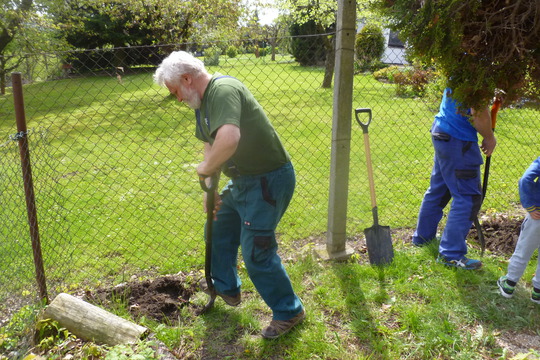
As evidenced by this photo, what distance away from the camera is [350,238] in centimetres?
452

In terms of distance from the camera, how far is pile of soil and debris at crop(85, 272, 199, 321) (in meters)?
3.28

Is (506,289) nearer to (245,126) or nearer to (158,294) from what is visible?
(245,126)

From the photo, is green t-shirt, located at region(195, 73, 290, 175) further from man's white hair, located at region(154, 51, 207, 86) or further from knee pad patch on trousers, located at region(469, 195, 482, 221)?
knee pad patch on trousers, located at region(469, 195, 482, 221)

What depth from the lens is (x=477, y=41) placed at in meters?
2.66

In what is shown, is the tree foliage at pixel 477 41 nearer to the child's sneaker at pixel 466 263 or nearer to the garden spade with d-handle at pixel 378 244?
the garden spade with d-handle at pixel 378 244

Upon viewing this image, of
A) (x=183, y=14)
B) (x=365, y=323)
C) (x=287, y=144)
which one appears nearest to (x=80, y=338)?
(x=365, y=323)

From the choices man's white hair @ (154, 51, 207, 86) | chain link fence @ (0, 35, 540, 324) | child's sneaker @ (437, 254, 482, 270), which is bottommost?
chain link fence @ (0, 35, 540, 324)

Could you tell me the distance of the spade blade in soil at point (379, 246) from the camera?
3787 mm

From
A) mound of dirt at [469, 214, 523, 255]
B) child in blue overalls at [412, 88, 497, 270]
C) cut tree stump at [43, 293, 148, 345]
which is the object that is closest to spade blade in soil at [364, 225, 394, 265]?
child in blue overalls at [412, 88, 497, 270]

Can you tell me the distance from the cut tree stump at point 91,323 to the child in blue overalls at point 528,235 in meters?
2.66

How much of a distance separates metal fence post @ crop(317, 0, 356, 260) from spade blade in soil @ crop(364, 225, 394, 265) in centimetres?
22

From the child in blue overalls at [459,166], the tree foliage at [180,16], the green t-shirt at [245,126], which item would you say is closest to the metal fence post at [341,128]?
the child in blue overalls at [459,166]

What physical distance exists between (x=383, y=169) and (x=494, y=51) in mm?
3992

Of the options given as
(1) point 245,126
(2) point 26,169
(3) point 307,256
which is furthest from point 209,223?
(2) point 26,169
